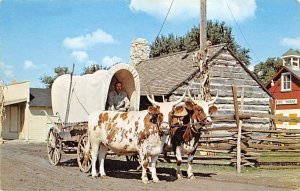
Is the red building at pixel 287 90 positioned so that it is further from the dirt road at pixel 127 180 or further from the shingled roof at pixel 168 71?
the dirt road at pixel 127 180

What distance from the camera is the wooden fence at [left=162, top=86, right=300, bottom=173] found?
13.5m

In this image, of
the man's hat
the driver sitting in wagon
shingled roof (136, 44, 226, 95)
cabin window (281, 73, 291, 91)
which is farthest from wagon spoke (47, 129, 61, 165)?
cabin window (281, 73, 291, 91)

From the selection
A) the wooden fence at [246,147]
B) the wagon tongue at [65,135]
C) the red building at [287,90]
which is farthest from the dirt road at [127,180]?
the red building at [287,90]

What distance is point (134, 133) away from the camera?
10969 millimetres

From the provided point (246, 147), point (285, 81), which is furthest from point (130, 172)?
point (285, 81)

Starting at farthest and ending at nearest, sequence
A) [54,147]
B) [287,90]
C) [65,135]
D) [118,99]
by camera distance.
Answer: [287,90]
[54,147]
[65,135]
[118,99]

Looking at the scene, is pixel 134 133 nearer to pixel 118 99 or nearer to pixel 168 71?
pixel 118 99

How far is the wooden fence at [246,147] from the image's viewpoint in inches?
531

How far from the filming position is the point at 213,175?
12234 millimetres

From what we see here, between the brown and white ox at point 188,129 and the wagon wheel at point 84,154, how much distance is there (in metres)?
2.11

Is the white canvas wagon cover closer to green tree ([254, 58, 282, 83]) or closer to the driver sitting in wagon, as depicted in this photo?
the driver sitting in wagon

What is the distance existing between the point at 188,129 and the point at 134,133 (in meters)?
1.46

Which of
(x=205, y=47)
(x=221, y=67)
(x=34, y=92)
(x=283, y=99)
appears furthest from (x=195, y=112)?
(x=283, y=99)

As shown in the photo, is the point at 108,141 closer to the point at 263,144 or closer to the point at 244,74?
the point at 263,144
